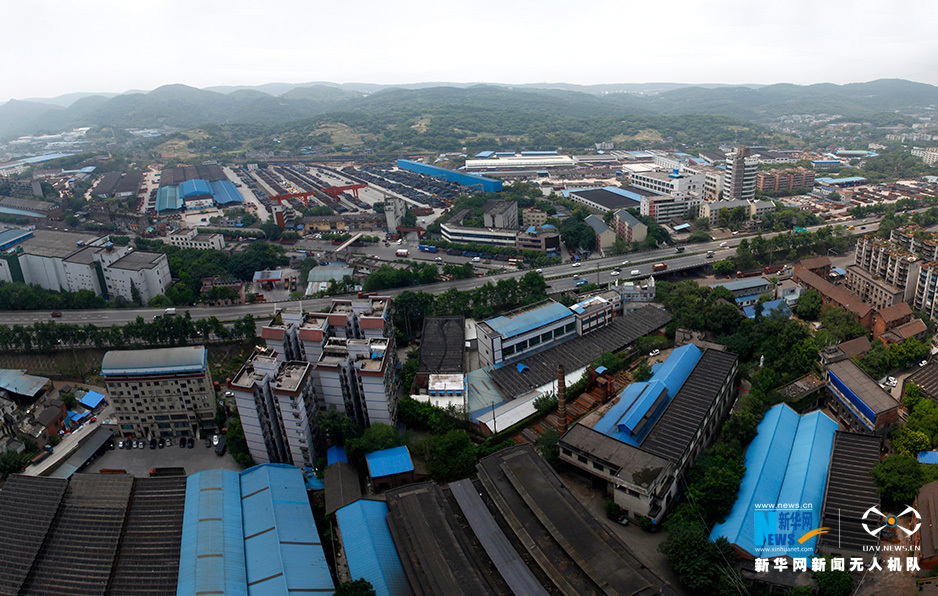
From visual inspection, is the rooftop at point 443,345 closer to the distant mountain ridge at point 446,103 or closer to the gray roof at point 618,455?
the gray roof at point 618,455

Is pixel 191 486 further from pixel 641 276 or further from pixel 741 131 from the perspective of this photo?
pixel 741 131

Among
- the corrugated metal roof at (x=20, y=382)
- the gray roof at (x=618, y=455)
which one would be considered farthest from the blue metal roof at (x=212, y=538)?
the corrugated metal roof at (x=20, y=382)

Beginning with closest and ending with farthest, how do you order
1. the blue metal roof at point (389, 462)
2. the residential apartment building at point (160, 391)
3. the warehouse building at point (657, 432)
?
the warehouse building at point (657, 432), the blue metal roof at point (389, 462), the residential apartment building at point (160, 391)

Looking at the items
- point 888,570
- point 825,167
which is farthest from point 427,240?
point 825,167

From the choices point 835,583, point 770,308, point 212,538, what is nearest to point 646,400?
point 835,583

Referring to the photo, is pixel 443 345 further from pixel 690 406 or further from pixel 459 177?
pixel 459 177

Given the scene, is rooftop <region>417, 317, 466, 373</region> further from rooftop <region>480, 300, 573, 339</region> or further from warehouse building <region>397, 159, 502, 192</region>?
warehouse building <region>397, 159, 502, 192</region>
